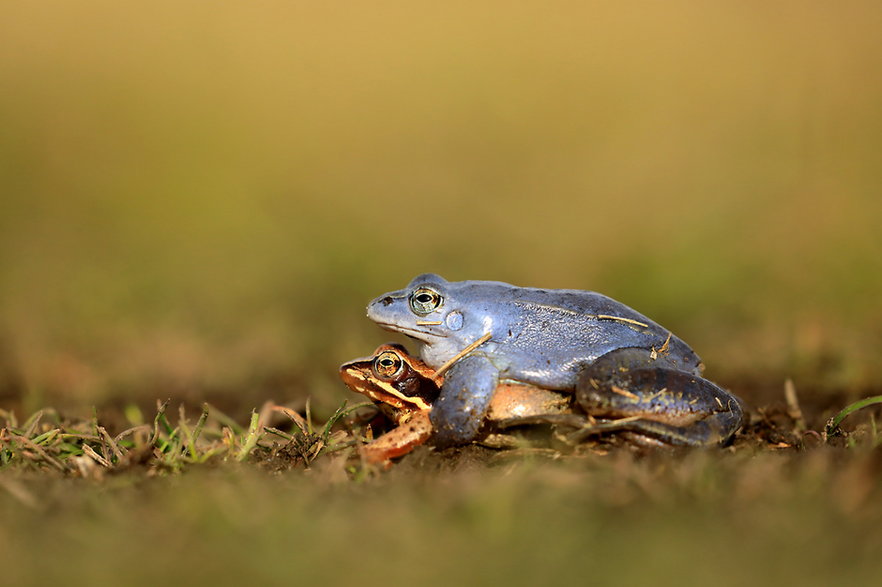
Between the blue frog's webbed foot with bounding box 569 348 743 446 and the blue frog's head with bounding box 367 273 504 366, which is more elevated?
the blue frog's head with bounding box 367 273 504 366

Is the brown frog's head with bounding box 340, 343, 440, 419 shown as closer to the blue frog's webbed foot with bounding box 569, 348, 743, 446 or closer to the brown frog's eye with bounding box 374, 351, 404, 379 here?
Result: the brown frog's eye with bounding box 374, 351, 404, 379

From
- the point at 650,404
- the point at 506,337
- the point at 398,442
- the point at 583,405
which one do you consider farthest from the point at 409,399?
the point at 650,404

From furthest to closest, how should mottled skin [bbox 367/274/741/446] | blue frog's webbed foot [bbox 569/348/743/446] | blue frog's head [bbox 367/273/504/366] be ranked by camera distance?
blue frog's head [bbox 367/273/504/366] < mottled skin [bbox 367/274/741/446] < blue frog's webbed foot [bbox 569/348/743/446]

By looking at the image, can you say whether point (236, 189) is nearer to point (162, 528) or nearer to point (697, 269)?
point (697, 269)

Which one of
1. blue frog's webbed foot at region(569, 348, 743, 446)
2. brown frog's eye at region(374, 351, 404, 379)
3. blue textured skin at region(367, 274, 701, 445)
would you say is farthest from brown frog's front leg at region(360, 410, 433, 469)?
blue frog's webbed foot at region(569, 348, 743, 446)

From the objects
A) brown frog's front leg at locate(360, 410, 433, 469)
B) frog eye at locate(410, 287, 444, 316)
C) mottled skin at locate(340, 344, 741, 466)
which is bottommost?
brown frog's front leg at locate(360, 410, 433, 469)

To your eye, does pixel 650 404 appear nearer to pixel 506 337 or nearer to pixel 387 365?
pixel 506 337

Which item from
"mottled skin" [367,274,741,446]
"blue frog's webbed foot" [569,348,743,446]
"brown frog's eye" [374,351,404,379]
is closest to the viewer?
"blue frog's webbed foot" [569,348,743,446]

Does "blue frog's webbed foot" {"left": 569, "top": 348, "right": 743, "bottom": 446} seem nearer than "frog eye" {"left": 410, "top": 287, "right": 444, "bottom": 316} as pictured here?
Yes
